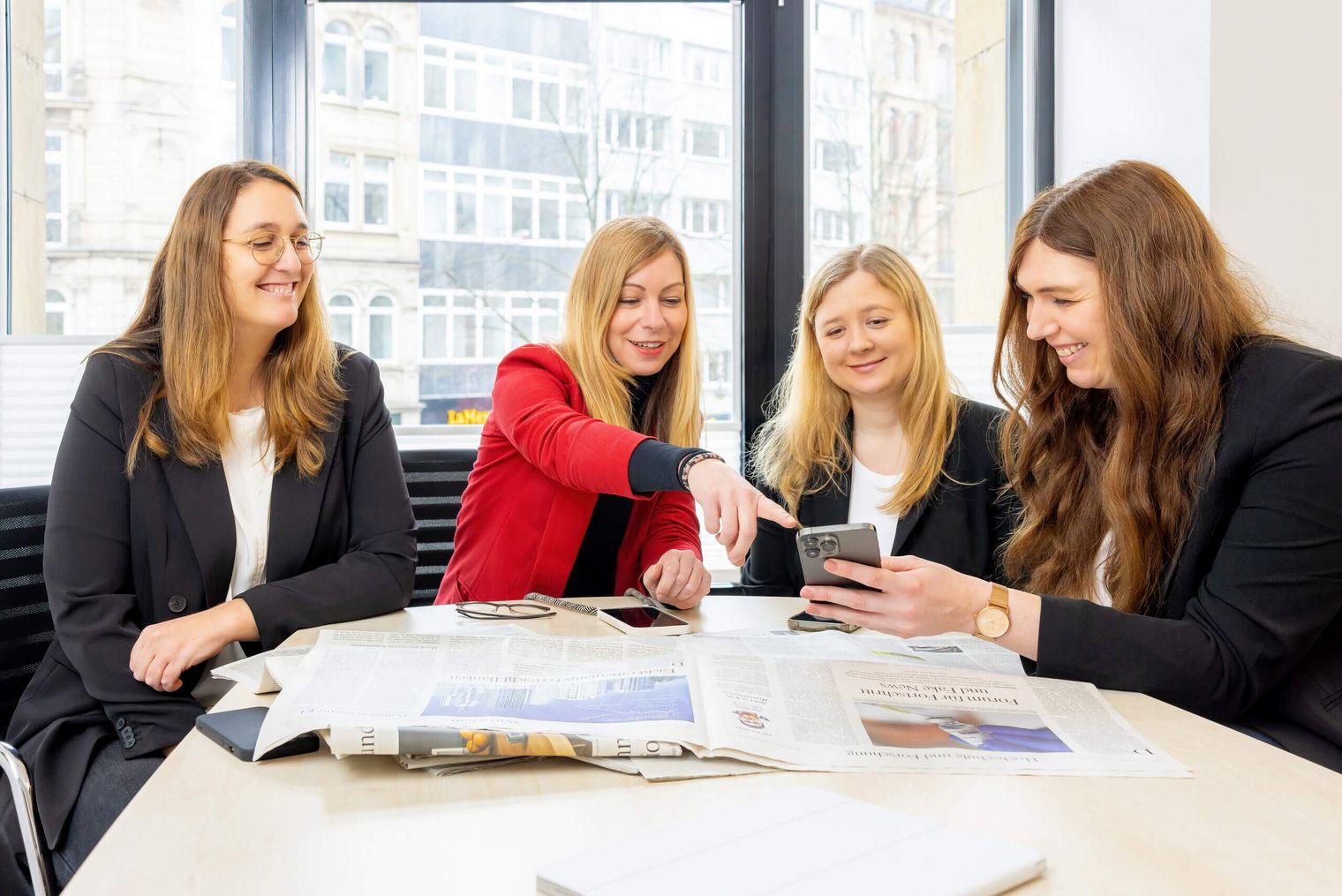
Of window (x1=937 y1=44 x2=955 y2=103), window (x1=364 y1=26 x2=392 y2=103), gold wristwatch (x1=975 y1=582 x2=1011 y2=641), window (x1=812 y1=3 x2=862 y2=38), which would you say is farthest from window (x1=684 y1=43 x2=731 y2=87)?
gold wristwatch (x1=975 y1=582 x2=1011 y2=641)

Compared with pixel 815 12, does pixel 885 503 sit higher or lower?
Answer: lower

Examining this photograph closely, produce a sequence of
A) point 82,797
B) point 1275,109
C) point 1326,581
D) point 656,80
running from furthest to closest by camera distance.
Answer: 1. point 656,80
2. point 1275,109
3. point 82,797
4. point 1326,581

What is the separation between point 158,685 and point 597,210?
7.29 ft

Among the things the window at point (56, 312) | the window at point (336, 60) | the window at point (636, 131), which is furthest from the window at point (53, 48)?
the window at point (636, 131)

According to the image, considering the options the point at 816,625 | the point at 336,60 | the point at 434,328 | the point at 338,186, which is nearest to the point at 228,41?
the point at 336,60

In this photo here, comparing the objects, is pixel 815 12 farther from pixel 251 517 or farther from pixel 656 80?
pixel 251 517

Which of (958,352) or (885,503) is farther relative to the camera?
(958,352)

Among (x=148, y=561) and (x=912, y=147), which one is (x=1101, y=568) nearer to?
(x=148, y=561)

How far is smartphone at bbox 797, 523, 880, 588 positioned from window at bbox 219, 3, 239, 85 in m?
2.33

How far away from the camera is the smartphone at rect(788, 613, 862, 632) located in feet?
4.95

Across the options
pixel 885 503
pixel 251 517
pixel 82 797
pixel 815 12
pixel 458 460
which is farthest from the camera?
pixel 815 12

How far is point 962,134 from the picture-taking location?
3.10 meters

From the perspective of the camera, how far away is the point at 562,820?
0.81m

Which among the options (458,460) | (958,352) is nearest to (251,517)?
(458,460)
